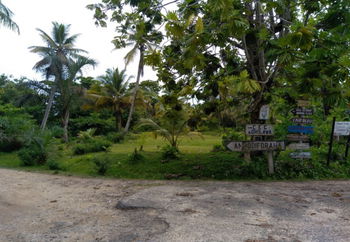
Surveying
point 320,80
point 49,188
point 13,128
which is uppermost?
point 320,80

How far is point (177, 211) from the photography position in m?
3.83

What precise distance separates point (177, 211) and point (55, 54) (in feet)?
51.7

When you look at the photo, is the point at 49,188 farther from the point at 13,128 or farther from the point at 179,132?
the point at 13,128

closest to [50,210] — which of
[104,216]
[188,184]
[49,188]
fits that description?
[104,216]

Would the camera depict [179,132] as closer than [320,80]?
No

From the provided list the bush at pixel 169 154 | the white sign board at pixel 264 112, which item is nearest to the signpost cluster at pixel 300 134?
the white sign board at pixel 264 112

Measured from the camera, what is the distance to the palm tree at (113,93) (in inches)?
793

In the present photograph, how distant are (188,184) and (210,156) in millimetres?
2622

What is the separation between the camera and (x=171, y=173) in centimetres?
697

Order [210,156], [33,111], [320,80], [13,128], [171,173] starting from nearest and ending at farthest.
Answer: [320,80] < [171,173] < [210,156] < [13,128] < [33,111]

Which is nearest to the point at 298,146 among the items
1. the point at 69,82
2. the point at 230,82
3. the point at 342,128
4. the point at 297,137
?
the point at 297,137

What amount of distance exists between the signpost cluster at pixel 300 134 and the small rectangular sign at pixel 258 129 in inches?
28.1

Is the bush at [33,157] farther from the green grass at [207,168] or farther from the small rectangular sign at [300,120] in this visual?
the small rectangular sign at [300,120]

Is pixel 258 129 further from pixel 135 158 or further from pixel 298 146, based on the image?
pixel 135 158
